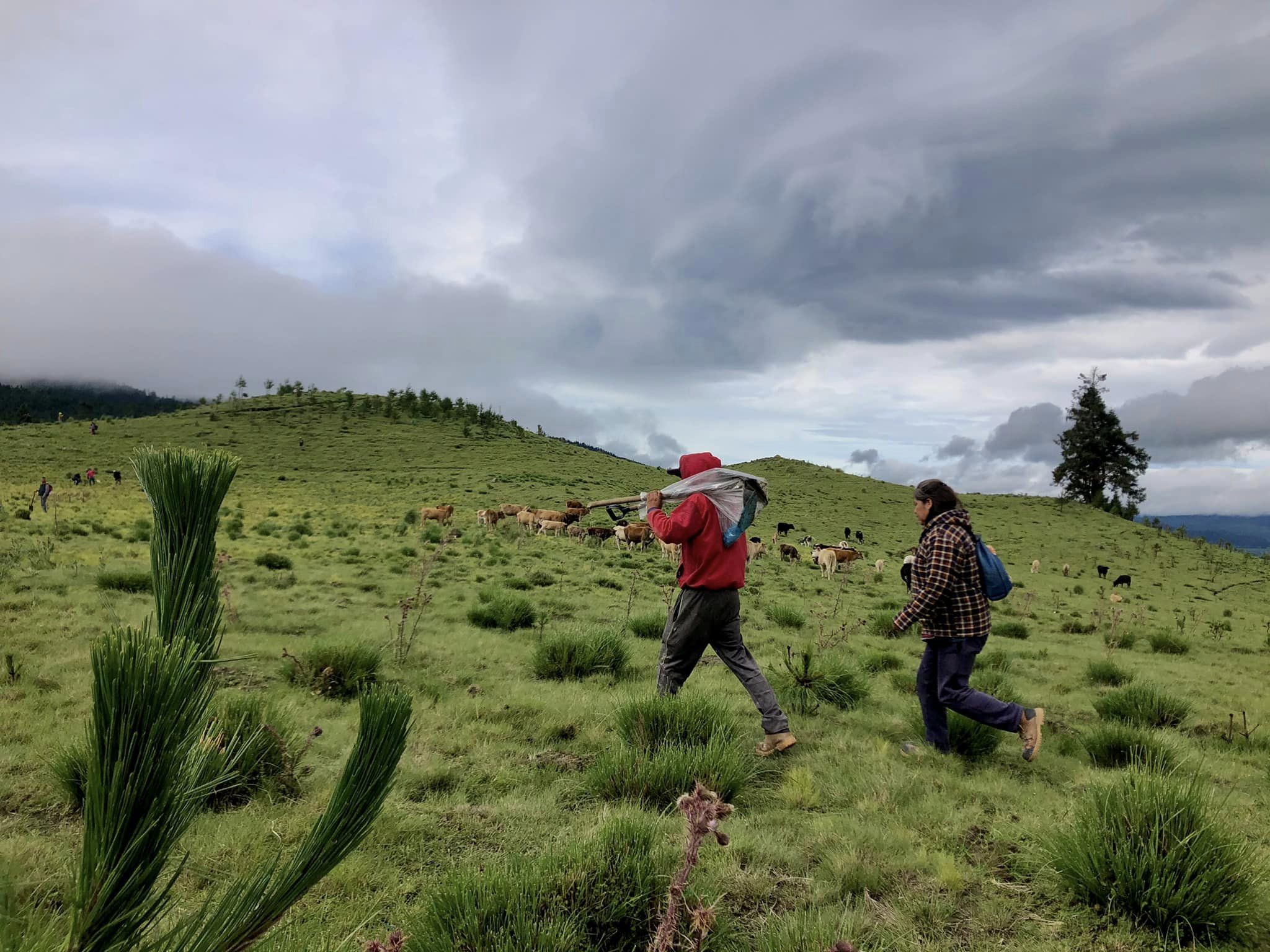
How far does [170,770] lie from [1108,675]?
10.6 m

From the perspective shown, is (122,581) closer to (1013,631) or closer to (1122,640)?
(1013,631)

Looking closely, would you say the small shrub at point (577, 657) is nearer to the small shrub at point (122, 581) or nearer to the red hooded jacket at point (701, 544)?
the red hooded jacket at point (701, 544)

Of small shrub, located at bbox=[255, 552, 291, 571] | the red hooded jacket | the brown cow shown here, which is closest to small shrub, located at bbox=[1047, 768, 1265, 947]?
the red hooded jacket

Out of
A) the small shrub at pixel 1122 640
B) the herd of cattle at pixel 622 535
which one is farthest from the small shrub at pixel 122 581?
the small shrub at pixel 1122 640

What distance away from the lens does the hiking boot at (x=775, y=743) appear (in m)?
5.06

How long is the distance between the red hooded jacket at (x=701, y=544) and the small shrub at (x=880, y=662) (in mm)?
4433

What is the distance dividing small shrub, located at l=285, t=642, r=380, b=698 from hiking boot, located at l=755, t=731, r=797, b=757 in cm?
373

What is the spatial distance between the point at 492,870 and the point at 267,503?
34.5 m

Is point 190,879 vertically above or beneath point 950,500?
beneath

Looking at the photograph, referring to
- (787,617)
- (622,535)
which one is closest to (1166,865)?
(787,617)

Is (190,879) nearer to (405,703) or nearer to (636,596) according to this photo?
(405,703)

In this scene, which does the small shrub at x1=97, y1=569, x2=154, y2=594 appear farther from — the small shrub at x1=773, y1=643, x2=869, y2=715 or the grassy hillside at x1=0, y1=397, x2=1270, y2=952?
the small shrub at x1=773, y1=643, x2=869, y2=715

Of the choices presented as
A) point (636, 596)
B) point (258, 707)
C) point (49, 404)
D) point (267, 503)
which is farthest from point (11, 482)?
point (49, 404)

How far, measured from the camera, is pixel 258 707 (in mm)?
4387
